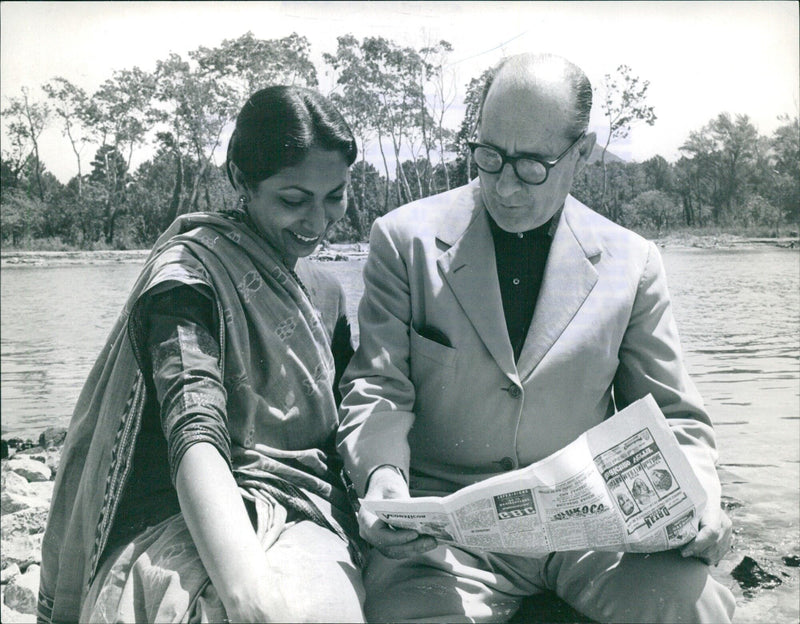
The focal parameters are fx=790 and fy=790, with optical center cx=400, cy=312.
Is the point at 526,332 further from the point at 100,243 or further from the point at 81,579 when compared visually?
the point at 100,243

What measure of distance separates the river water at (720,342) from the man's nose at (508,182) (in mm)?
2226

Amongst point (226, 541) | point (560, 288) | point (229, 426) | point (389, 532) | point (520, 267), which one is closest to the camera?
point (226, 541)

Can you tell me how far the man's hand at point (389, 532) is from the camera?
75.9 inches

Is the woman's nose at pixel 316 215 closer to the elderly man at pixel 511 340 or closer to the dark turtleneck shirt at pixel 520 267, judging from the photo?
the elderly man at pixel 511 340

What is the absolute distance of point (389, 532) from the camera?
6.36ft

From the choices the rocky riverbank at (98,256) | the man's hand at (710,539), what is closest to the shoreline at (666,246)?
the rocky riverbank at (98,256)

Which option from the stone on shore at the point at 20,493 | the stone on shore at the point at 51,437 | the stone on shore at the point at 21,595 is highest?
the stone on shore at the point at 21,595

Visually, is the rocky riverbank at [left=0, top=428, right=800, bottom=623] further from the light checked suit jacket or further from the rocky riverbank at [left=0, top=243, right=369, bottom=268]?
the light checked suit jacket

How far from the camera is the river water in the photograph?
463 cm

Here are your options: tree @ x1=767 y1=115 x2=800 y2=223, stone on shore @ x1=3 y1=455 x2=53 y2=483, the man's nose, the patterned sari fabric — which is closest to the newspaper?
the patterned sari fabric

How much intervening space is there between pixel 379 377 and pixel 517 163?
740 mm

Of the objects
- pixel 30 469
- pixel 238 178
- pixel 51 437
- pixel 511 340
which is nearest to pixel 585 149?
pixel 511 340

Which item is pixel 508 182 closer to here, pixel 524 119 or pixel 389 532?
pixel 524 119

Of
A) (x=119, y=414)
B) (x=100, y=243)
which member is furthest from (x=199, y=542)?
(x=100, y=243)
